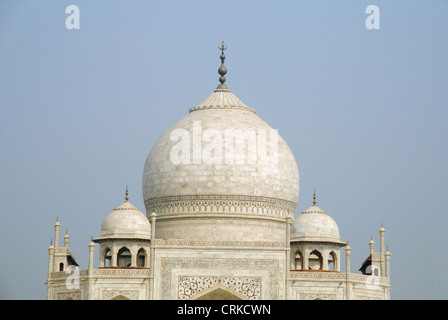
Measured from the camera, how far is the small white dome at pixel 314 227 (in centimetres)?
3753

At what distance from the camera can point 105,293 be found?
116ft

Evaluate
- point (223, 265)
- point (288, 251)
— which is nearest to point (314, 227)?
point (288, 251)

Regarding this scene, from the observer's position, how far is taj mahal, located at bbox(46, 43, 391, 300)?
35.8 m

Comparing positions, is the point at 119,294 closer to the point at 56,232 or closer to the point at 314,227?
the point at 56,232

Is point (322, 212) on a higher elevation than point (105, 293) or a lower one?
higher

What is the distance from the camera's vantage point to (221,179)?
3888cm

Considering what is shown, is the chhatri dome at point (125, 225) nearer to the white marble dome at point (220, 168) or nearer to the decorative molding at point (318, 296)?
the white marble dome at point (220, 168)

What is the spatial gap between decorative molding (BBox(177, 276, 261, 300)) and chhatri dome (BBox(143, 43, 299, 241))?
7.80ft

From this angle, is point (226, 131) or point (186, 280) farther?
point (226, 131)

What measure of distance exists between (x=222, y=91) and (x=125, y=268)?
823 cm

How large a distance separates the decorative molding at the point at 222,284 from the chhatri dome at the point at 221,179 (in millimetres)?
2377
